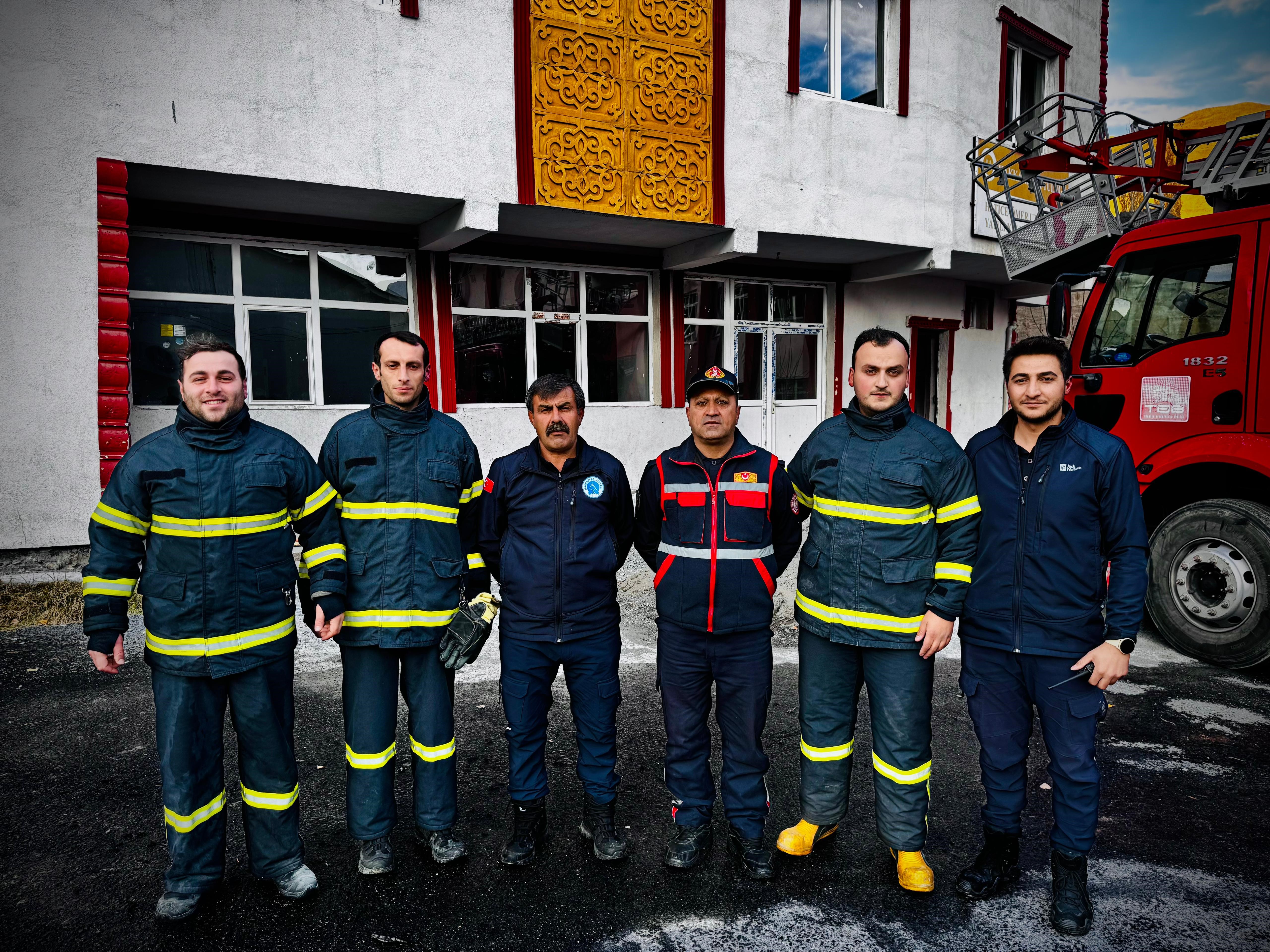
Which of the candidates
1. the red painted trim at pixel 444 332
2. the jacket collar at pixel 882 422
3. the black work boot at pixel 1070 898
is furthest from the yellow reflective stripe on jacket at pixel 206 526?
the red painted trim at pixel 444 332

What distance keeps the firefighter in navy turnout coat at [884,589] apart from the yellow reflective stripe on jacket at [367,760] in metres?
1.56

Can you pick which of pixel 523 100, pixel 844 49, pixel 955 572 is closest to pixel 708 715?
pixel 955 572

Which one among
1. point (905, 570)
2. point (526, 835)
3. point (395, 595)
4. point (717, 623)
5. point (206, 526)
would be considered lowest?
point (526, 835)

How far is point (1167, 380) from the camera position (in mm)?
5367

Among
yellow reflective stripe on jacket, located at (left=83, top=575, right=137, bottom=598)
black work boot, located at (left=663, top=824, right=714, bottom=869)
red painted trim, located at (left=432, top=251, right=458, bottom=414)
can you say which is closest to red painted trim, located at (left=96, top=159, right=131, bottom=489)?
red painted trim, located at (left=432, top=251, right=458, bottom=414)

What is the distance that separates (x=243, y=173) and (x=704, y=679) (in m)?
6.50

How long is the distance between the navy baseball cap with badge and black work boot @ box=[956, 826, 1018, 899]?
1.86 m

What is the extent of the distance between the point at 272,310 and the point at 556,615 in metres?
7.07

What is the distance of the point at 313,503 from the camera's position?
2916 millimetres

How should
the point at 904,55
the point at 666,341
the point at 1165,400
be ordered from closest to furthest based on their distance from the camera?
1. the point at 1165,400
2. the point at 904,55
3. the point at 666,341

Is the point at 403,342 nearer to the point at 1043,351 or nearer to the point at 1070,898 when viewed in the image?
the point at 1043,351

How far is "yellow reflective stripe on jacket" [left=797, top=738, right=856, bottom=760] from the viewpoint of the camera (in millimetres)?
3057

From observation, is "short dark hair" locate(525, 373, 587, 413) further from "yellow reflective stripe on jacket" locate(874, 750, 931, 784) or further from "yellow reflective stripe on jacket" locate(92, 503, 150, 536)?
"yellow reflective stripe on jacket" locate(874, 750, 931, 784)

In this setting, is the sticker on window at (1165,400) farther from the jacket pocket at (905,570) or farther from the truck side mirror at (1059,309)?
the jacket pocket at (905,570)
